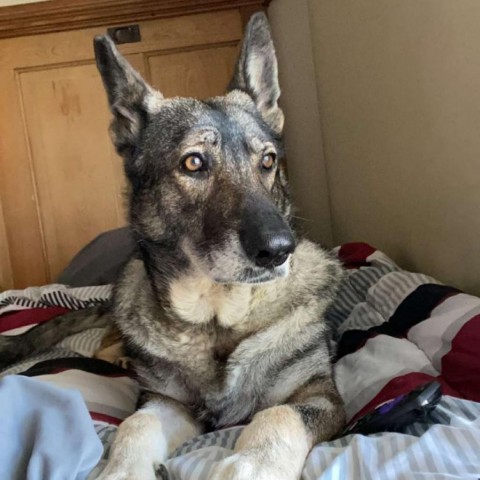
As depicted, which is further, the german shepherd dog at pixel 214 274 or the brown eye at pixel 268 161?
the brown eye at pixel 268 161

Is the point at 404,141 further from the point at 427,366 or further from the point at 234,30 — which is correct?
the point at 234,30

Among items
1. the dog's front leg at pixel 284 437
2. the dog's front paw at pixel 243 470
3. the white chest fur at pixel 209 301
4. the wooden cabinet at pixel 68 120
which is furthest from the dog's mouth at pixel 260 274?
the wooden cabinet at pixel 68 120

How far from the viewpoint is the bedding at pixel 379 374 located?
37.7 inches

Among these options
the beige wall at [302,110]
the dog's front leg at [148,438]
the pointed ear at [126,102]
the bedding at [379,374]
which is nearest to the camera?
the bedding at [379,374]

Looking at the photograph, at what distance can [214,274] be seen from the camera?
1.33m

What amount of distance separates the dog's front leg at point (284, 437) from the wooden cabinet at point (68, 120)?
2.40 metres

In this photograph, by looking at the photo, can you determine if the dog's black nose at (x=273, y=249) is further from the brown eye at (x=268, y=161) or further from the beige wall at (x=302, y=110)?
the beige wall at (x=302, y=110)

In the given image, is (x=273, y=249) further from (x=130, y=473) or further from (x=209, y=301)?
(x=130, y=473)

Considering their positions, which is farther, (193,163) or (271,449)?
(193,163)

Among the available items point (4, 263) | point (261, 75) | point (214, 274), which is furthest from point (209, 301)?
point (4, 263)

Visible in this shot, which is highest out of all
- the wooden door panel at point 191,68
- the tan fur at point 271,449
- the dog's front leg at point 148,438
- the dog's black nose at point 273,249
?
the wooden door panel at point 191,68

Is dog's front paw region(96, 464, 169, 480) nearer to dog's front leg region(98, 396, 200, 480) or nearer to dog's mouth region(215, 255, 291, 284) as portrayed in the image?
dog's front leg region(98, 396, 200, 480)

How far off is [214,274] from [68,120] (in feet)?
8.01

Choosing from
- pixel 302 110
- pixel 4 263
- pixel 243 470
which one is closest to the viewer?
pixel 243 470
